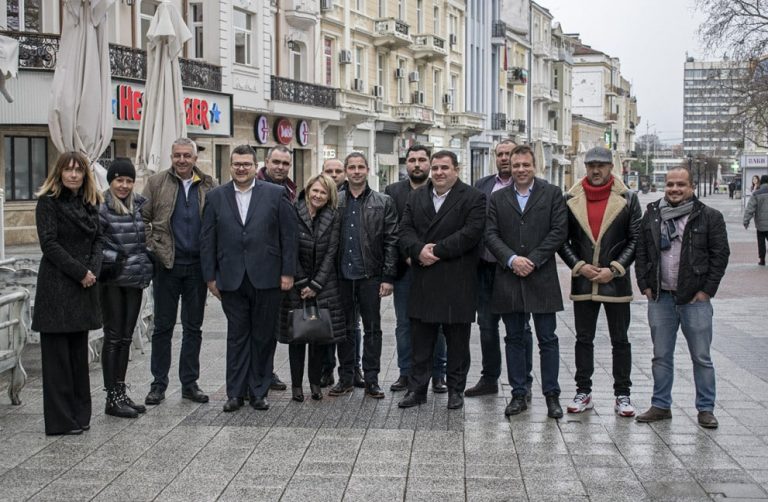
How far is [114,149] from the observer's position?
28.8 meters

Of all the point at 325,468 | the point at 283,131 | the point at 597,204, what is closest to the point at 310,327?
the point at 325,468

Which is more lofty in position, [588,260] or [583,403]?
[588,260]

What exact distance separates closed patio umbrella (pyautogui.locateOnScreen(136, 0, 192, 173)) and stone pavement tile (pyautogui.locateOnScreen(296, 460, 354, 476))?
26.1 feet

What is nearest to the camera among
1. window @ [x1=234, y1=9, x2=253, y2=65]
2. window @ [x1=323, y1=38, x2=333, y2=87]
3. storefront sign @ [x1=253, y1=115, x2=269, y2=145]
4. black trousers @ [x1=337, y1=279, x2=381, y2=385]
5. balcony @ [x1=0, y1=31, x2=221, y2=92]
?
black trousers @ [x1=337, y1=279, x2=381, y2=385]

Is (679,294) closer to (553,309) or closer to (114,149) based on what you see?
(553,309)

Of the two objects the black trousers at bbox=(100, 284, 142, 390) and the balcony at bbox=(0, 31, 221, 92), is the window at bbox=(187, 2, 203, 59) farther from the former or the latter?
the black trousers at bbox=(100, 284, 142, 390)

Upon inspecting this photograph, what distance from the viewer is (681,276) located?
7.80m

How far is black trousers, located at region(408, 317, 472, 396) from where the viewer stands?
848 cm

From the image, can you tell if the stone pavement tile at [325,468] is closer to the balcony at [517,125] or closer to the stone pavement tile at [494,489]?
the stone pavement tile at [494,489]

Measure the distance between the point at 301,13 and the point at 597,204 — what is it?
100ft

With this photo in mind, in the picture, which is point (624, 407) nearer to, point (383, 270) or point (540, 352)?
point (540, 352)

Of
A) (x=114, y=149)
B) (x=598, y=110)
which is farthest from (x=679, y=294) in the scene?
(x=598, y=110)

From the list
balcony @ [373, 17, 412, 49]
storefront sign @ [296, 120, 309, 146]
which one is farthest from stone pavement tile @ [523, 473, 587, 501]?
balcony @ [373, 17, 412, 49]

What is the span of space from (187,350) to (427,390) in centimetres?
201
